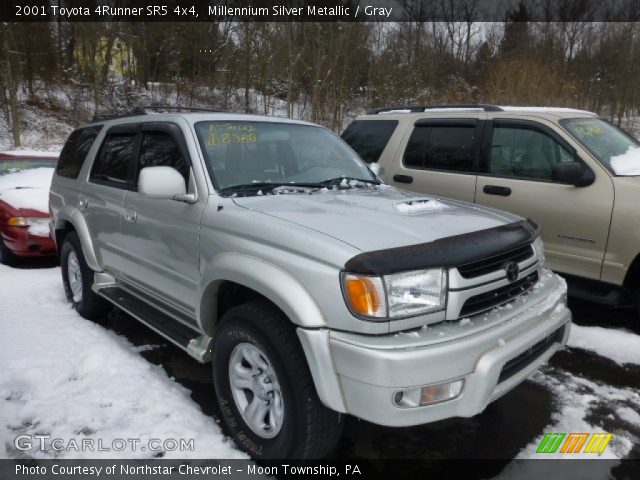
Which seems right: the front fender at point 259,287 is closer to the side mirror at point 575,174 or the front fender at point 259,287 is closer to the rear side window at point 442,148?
the side mirror at point 575,174

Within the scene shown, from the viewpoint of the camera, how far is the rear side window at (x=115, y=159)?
3789 millimetres

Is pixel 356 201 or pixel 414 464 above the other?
pixel 356 201

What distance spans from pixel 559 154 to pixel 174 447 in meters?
4.07

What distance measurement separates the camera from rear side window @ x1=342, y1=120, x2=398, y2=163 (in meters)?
5.93

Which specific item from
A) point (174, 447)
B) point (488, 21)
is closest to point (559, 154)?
point (174, 447)

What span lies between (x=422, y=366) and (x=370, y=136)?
177 inches

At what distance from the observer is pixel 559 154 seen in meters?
4.57

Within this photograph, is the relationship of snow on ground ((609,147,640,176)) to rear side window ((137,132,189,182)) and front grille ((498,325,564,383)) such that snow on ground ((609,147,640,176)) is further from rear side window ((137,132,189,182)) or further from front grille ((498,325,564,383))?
rear side window ((137,132,189,182))

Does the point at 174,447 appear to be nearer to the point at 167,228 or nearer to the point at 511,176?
the point at 167,228

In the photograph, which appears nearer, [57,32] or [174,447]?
[174,447]

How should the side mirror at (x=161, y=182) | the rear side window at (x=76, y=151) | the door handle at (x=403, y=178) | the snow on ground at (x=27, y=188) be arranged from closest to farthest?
1. the side mirror at (x=161, y=182)
2. the rear side window at (x=76, y=151)
3. the door handle at (x=403, y=178)
4. the snow on ground at (x=27, y=188)

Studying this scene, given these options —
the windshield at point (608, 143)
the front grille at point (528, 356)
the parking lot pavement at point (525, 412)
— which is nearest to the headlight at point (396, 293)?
the front grille at point (528, 356)

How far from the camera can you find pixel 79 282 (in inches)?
179
